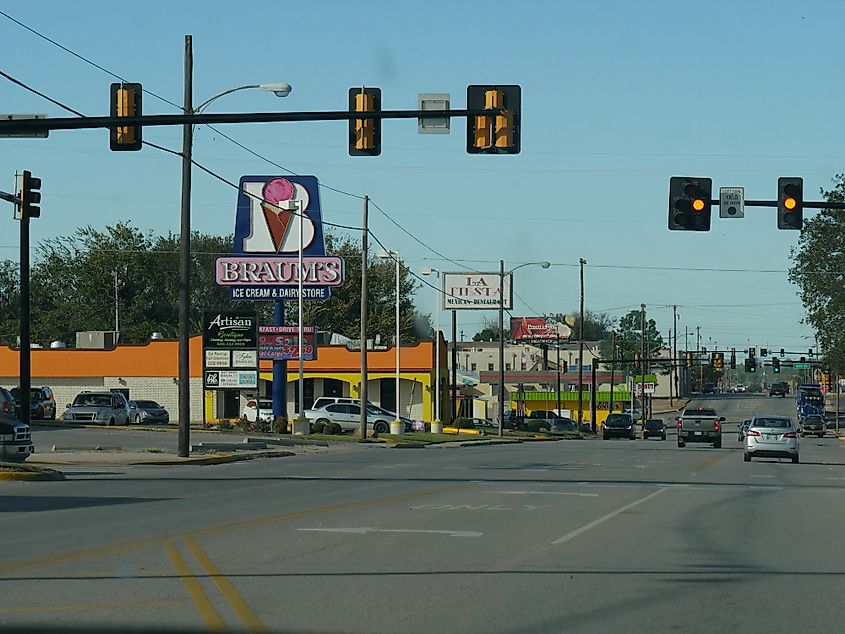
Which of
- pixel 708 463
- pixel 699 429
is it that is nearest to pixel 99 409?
pixel 699 429

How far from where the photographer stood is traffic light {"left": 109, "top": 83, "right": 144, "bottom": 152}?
2139 cm

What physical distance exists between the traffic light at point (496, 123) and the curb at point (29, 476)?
1118 centimetres

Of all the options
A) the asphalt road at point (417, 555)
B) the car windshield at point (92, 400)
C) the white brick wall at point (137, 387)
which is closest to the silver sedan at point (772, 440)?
the asphalt road at point (417, 555)

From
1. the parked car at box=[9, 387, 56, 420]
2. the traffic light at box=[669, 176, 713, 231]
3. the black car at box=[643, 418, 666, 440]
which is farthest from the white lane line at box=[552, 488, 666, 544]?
the black car at box=[643, 418, 666, 440]

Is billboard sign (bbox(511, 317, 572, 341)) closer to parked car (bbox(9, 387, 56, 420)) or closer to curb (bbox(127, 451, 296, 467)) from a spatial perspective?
parked car (bbox(9, 387, 56, 420))

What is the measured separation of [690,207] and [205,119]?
1111cm

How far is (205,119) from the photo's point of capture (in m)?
20.8

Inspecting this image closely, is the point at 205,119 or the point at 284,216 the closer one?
the point at 205,119

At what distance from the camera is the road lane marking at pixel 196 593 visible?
30.7 ft

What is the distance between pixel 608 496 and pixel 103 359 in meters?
59.5

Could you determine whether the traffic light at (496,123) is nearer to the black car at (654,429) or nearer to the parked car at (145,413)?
the parked car at (145,413)

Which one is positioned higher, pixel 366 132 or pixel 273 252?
pixel 273 252

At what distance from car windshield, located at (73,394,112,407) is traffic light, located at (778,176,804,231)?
3845 cm

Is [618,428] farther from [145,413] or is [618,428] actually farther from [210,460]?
[210,460]
